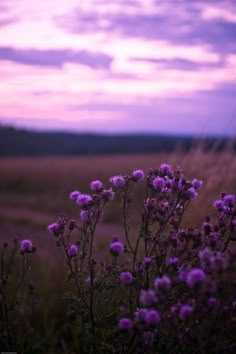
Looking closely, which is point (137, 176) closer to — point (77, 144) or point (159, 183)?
point (159, 183)

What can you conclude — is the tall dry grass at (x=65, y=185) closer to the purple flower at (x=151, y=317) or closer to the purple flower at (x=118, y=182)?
the purple flower at (x=118, y=182)

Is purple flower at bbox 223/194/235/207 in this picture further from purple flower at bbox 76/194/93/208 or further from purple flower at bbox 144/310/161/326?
Result: purple flower at bbox 144/310/161/326

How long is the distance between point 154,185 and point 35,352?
1460mm

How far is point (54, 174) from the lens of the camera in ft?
94.6

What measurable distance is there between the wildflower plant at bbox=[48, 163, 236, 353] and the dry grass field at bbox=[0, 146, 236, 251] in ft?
3.63

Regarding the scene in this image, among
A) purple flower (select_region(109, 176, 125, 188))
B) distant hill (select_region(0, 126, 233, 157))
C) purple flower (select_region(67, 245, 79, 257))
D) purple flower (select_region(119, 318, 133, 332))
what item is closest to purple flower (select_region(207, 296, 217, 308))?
purple flower (select_region(119, 318, 133, 332))

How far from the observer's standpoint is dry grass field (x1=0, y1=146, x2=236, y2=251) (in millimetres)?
8352

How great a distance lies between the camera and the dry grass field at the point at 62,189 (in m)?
8.35

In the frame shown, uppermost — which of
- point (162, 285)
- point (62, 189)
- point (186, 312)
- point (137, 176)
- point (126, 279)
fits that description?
point (62, 189)

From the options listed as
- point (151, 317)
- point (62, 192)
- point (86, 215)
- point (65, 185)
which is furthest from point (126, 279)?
point (65, 185)

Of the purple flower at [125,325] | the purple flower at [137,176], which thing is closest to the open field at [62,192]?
the purple flower at [137,176]

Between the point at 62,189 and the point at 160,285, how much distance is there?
21982 mm

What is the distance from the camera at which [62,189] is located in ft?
79.2

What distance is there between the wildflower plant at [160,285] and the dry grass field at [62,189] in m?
1.11
